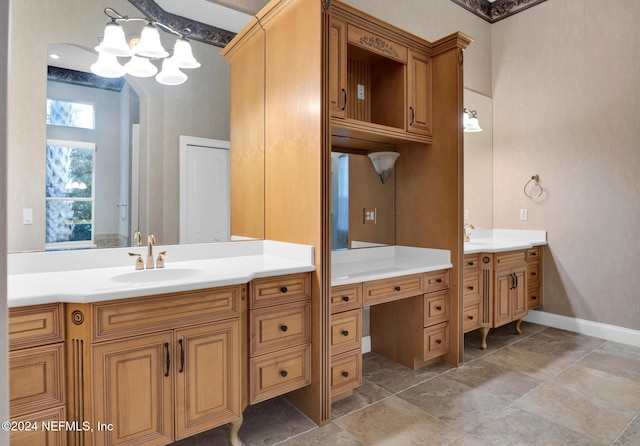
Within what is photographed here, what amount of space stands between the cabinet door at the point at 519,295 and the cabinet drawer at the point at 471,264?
509mm

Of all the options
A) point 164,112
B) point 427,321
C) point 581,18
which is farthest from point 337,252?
point 581,18

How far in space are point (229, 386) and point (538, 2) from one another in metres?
4.30

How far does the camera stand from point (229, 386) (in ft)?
5.41

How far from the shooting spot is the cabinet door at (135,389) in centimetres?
136

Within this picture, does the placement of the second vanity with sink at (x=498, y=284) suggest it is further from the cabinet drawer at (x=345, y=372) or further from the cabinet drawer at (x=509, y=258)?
the cabinet drawer at (x=345, y=372)

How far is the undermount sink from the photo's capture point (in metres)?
1.71

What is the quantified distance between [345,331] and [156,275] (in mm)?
1057

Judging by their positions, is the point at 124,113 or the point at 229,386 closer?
the point at 229,386

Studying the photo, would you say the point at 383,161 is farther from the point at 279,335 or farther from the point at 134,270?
the point at 134,270

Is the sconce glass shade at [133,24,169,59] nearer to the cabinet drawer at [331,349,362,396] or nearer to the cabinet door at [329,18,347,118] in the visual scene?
the cabinet door at [329,18,347,118]

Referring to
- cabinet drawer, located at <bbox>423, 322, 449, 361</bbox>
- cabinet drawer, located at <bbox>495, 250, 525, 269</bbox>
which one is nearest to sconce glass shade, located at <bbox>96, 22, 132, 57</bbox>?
cabinet drawer, located at <bbox>423, 322, 449, 361</bbox>

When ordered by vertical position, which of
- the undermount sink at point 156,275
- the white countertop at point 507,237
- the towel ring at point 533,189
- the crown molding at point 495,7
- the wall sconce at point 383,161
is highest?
the crown molding at point 495,7

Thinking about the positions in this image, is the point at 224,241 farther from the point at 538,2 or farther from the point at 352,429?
the point at 538,2

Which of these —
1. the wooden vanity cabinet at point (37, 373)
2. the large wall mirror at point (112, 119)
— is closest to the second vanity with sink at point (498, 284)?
the large wall mirror at point (112, 119)
